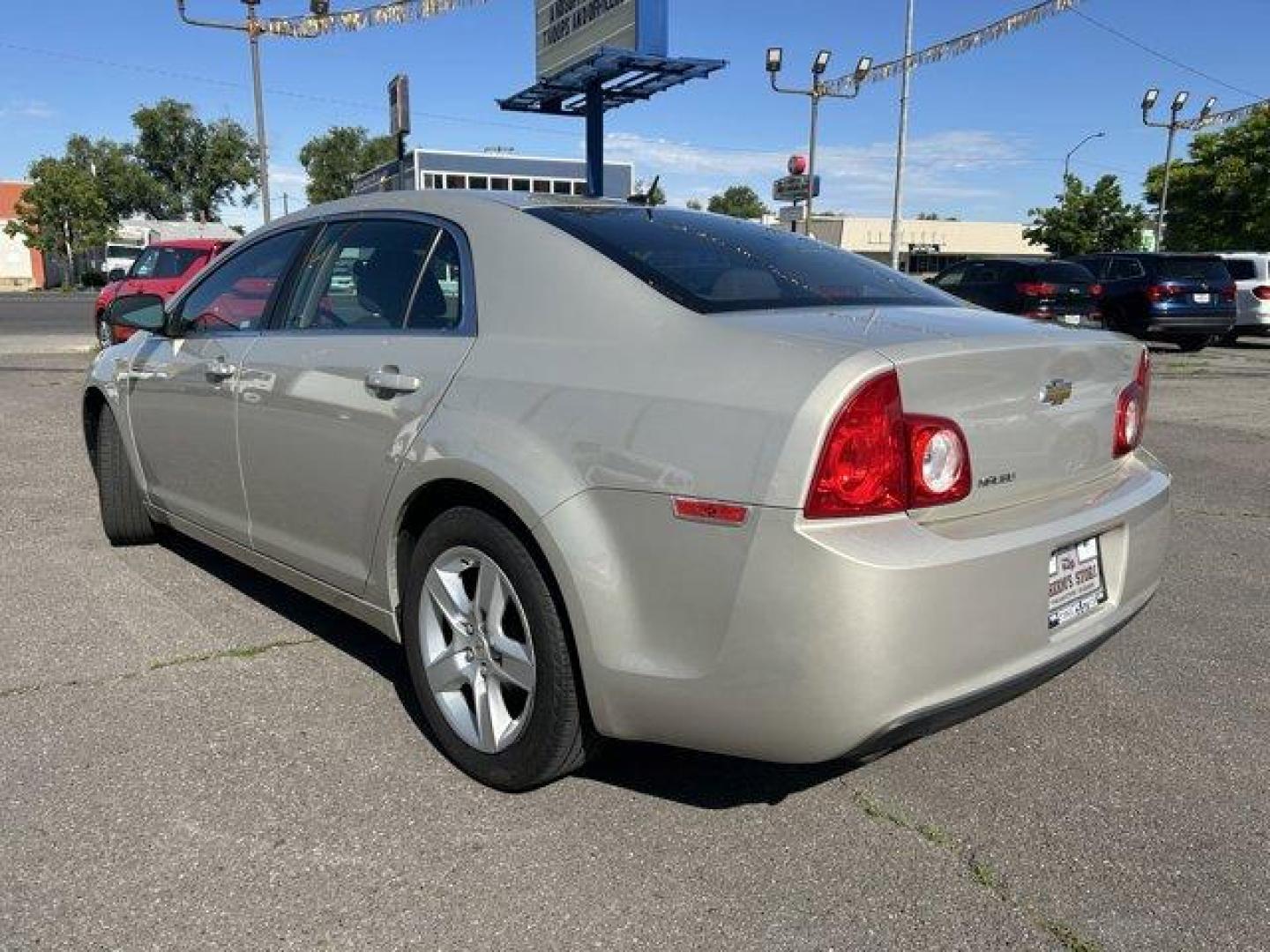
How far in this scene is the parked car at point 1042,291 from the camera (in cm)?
1521

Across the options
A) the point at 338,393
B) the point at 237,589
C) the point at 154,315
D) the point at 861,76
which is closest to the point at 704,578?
the point at 338,393

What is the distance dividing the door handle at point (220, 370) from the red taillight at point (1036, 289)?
45.4ft

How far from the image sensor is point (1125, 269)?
57.4ft

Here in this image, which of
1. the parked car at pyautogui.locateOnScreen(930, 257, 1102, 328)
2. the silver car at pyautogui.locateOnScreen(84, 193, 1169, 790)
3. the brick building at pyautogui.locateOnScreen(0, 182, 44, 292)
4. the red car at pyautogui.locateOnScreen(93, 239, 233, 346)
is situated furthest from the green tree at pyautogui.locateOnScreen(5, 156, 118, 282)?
the silver car at pyautogui.locateOnScreen(84, 193, 1169, 790)

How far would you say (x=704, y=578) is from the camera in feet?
7.14

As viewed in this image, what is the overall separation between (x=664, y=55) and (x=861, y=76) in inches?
185

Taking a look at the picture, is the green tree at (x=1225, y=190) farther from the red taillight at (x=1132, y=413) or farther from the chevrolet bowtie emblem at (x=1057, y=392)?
the chevrolet bowtie emblem at (x=1057, y=392)

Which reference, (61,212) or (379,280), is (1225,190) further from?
(61,212)

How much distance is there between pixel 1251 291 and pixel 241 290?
20.2 meters

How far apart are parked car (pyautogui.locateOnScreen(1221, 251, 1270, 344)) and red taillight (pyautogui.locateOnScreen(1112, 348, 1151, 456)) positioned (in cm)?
1879

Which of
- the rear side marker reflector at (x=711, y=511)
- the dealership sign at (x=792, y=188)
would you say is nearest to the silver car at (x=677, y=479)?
the rear side marker reflector at (x=711, y=511)

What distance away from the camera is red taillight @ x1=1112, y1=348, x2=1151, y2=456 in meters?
2.85

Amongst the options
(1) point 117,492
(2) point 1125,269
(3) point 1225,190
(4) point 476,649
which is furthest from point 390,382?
(3) point 1225,190

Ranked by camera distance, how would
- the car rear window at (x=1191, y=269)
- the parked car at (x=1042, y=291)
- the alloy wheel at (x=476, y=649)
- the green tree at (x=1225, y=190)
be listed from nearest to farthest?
the alloy wheel at (x=476, y=649) → the parked car at (x=1042, y=291) → the car rear window at (x=1191, y=269) → the green tree at (x=1225, y=190)
